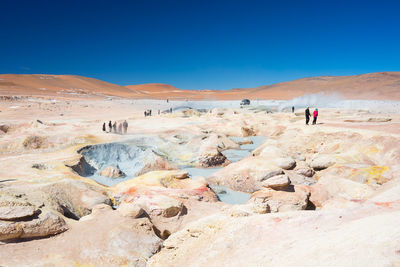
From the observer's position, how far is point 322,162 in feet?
35.1

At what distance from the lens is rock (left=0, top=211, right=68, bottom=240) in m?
4.55

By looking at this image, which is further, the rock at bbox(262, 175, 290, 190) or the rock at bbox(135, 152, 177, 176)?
the rock at bbox(135, 152, 177, 176)

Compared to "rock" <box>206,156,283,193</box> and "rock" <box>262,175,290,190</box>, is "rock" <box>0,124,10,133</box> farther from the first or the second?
"rock" <box>262,175,290,190</box>

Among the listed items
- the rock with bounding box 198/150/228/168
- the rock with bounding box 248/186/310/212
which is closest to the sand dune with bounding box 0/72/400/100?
the rock with bounding box 198/150/228/168

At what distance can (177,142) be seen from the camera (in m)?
16.0

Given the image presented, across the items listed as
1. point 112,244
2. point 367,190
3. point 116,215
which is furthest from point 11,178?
point 367,190

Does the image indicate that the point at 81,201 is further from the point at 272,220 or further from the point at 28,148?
the point at 28,148

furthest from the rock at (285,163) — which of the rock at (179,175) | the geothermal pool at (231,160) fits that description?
the rock at (179,175)

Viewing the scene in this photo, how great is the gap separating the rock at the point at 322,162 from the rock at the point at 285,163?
89 cm

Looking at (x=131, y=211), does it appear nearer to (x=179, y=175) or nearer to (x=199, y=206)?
(x=199, y=206)

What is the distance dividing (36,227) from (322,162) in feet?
31.0

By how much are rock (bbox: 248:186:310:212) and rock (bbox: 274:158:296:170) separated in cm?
265

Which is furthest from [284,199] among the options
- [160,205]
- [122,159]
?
[122,159]

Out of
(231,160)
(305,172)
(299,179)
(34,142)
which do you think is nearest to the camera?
(299,179)
